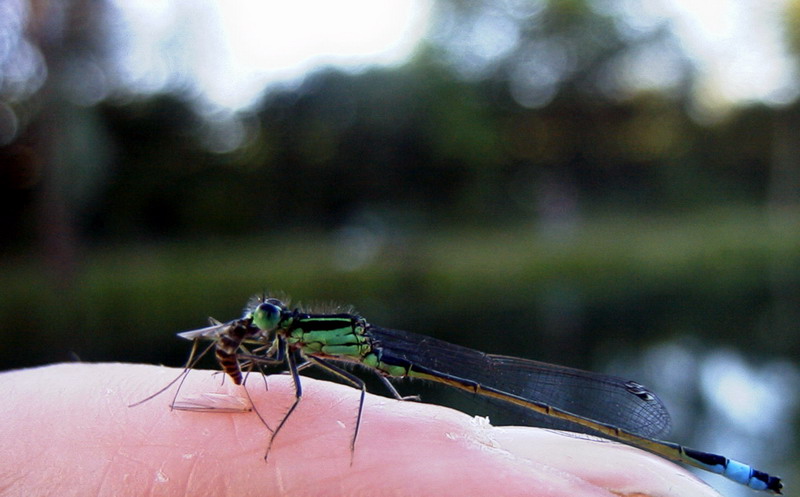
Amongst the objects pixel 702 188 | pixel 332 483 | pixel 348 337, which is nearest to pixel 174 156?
pixel 348 337

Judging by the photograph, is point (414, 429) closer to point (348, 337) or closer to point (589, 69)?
point (348, 337)

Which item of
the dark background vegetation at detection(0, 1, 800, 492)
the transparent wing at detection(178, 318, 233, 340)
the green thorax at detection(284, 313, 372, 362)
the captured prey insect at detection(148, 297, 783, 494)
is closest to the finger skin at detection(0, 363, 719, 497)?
the transparent wing at detection(178, 318, 233, 340)

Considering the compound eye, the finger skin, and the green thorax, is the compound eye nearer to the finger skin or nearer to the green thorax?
the green thorax

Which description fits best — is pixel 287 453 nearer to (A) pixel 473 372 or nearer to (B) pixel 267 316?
(B) pixel 267 316

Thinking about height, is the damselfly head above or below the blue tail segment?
above

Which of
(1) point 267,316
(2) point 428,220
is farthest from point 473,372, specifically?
(2) point 428,220

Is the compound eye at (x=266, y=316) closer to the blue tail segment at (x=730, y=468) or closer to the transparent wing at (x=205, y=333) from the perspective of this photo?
the transparent wing at (x=205, y=333)

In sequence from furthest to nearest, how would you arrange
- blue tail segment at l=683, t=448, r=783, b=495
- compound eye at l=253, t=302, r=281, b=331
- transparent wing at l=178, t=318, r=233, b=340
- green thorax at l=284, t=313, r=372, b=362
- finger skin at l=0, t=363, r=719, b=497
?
green thorax at l=284, t=313, r=372, b=362 → compound eye at l=253, t=302, r=281, b=331 → blue tail segment at l=683, t=448, r=783, b=495 → transparent wing at l=178, t=318, r=233, b=340 → finger skin at l=0, t=363, r=719, b=497
